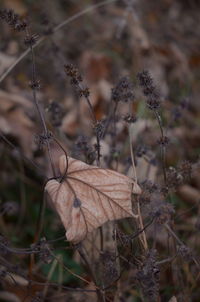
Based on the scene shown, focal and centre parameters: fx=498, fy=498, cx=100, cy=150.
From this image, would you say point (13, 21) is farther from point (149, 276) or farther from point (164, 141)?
point (149, 276)

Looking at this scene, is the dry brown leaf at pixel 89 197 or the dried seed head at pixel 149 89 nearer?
the dry brown leaf at pixel 89 197

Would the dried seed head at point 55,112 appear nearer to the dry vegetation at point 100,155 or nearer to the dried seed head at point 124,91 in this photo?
the dry vegetation at point 100,155

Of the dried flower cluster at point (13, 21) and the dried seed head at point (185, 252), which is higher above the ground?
the dried flower cluster at point (13, 21)

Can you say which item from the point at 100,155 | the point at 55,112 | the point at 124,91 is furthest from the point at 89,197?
the point at 55,112

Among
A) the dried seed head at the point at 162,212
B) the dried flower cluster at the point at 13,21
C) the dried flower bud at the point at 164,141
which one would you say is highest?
the dried flower cluster at the point at 13,21

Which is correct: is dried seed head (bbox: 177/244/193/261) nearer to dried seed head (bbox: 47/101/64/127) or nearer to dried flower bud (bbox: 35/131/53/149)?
dried flower bud (bbox: 35/131/53/149)

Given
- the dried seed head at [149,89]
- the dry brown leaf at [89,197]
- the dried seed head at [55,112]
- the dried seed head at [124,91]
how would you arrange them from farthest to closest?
1. the dried seed head at [55,112]
2. the dried seed head at [124,91]
3. the dried seed head at [149,89]
4. the dry brown leaf at [89,197]

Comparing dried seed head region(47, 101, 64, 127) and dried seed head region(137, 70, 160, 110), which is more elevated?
dried seed head region(47, 101, 64, 127)

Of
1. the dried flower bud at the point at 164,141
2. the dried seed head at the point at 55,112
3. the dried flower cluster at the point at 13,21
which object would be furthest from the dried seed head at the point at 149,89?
the dried seed head at the point at 55,112

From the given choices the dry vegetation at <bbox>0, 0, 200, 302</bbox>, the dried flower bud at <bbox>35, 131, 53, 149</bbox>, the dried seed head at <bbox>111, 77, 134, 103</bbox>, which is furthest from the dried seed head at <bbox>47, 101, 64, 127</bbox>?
the dried flower bud at <bbox>35, 131, 53, 149</bbox>

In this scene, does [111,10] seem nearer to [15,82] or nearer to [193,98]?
[193,98]
